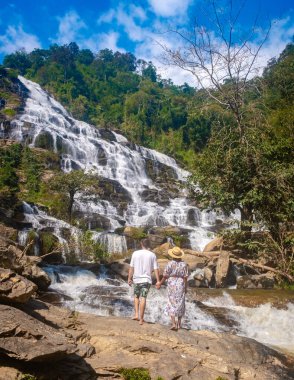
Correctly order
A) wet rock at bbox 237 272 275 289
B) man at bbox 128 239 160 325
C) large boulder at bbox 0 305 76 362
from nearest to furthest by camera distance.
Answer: large boulder at bbox 0 305 76 362 < man at bbox 128 239 160 325 < wet rock at bbox 237 272 275 289

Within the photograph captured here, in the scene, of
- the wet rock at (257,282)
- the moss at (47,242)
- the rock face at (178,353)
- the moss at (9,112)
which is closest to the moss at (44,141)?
the moss at (9,112)

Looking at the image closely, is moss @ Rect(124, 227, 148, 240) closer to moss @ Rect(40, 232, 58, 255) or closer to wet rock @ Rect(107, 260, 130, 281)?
wet rock @ Rect(107, 260, 130, 281)

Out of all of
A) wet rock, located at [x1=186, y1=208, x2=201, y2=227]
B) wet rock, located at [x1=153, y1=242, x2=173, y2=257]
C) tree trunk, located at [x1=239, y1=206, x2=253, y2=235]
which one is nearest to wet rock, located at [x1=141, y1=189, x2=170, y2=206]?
wet rock, located at [x1=186, y1=208, x2=201, y2=227]

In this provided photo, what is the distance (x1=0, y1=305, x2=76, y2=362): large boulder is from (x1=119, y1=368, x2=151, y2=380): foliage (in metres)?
0.86

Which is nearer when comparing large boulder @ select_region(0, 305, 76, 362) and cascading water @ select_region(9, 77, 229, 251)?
large boulder @ select_region(0, 305, 76, 362)

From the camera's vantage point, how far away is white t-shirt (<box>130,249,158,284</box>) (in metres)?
7.72

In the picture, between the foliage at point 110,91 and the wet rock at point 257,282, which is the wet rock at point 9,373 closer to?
the wet rock at point 257,282

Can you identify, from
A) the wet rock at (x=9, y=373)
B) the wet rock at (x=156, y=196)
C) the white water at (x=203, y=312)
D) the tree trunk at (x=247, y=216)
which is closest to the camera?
the wet rock at (x=9, y=373)

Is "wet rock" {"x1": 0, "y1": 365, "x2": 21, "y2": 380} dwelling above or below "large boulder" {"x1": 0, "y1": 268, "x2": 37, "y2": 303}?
below

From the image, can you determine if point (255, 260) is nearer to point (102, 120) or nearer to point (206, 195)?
point (206, 195)

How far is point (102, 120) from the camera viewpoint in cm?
6319

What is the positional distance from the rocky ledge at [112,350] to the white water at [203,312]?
265 cm

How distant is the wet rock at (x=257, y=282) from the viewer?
50.3 feet

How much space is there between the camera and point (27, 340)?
17.7ft
